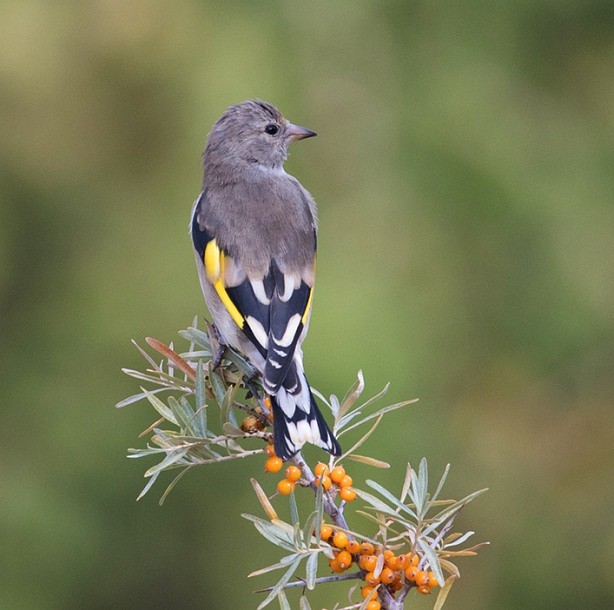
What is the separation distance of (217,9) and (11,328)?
1.90m

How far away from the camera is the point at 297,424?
7.05 ft

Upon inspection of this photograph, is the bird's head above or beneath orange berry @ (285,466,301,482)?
above

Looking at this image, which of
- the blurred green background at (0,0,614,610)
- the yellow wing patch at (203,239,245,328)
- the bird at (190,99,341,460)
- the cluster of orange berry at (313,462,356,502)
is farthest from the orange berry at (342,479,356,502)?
the blurred green background at (0,0,614,610)

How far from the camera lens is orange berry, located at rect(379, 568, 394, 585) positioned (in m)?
1.62

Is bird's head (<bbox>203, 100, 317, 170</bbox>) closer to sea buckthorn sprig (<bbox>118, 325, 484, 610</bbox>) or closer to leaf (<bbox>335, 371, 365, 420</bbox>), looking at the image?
sea buckthorn sprig (<bbox>118, 325, 484, 610</bbox>)

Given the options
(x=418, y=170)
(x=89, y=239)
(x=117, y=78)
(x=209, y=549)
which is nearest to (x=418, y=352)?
(x=418, y=170)

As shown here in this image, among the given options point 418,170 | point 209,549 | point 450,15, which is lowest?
point 209,549

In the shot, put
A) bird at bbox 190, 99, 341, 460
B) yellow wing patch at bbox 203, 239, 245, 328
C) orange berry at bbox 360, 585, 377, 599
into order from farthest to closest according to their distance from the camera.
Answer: yellow wing patch at bbox 203, 239, 245, 328
bird at bbox 190, 99, 341, 460
orange berry at bbox 360, 585, 377, 599

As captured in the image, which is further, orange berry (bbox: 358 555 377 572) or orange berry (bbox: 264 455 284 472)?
orange berry (bbox: 264 455 284 472)

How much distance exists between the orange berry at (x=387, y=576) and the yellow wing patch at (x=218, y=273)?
1345 millimetres

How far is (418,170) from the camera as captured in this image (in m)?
5.21

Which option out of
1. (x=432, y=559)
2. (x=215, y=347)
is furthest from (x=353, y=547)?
(x=215, y=347)

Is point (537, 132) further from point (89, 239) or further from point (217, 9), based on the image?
point (89, 239)

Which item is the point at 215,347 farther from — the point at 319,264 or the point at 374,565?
the point at 319,264
